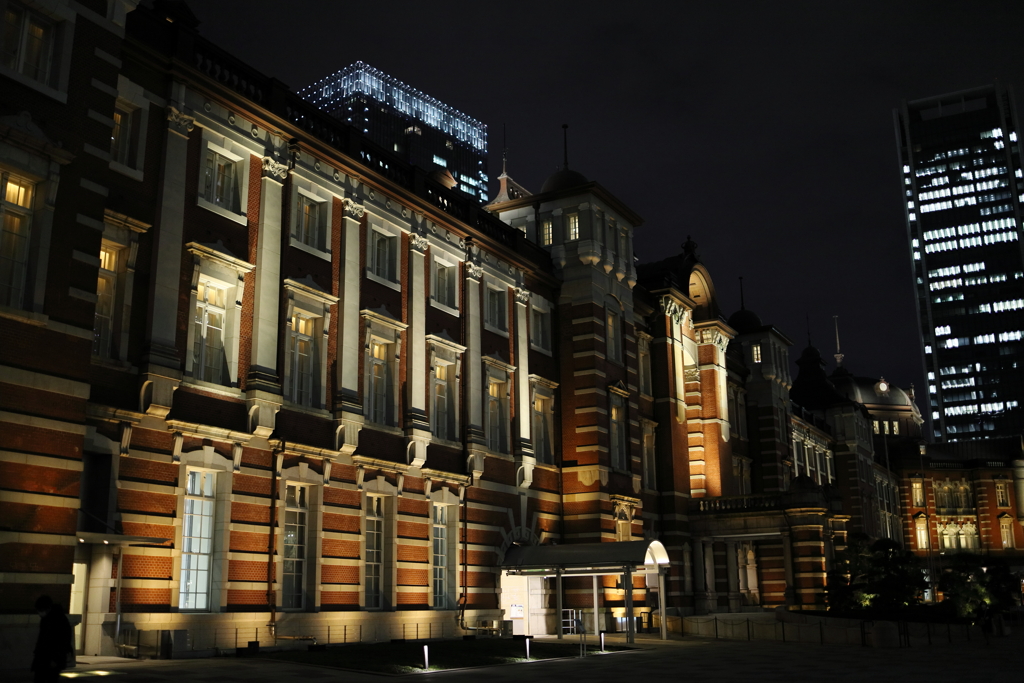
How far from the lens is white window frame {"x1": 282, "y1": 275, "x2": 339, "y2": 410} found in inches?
1066

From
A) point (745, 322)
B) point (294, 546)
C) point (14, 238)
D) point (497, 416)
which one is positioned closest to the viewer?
point (14, 238)

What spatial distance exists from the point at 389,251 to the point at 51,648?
20.1 meters

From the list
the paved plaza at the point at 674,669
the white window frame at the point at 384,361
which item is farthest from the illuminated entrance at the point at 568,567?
the white window frame at the point at 384,361

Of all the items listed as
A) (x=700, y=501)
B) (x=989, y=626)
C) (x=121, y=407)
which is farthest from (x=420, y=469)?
(x=989, y=626)

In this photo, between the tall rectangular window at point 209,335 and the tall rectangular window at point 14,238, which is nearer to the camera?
the tall rectangular window at point 14,238

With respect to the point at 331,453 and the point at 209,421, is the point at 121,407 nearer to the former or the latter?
the point at 209,421

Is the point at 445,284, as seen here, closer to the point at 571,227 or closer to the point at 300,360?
the point at 300,360

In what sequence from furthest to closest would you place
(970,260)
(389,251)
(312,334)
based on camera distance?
(970,260) < (389,251) < (312,334)

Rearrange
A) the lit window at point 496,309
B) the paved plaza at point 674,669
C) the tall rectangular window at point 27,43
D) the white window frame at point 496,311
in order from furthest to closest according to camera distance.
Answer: the lit window at point 496,309 < the white window frame at point 496,311 < the tall rectangular window at point 27,43 < the paved plaza at point 674,669

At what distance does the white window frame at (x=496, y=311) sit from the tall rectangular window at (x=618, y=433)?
662 centimetres

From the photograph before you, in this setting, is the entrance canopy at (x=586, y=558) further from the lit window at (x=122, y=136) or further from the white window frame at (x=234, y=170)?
the lit window at (x=122, y=136)

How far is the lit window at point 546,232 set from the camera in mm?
42750

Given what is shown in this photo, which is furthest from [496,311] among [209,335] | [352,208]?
[209,335]

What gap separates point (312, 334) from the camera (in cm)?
2841
